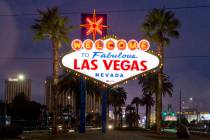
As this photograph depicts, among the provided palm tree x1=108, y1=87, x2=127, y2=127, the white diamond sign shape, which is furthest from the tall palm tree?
palm tree x1=108, y1=87, x2=127, y2=127

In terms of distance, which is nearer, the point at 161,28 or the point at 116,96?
the point at 161,28

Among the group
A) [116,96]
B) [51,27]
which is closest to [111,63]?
[51,27]

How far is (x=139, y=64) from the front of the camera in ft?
150

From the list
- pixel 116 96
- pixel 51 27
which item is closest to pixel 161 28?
pixel 51 27

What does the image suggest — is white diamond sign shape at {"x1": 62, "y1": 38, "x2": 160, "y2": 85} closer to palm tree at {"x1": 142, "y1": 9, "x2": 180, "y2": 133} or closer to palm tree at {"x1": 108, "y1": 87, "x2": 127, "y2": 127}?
palm tree at {"x1": 142, "y1": 9, "x2": 180, "y2": 133}

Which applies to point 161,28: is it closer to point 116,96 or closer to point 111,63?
point 111,63

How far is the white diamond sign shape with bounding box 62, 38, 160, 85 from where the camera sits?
45469 millimetres

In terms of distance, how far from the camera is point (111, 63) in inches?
1816

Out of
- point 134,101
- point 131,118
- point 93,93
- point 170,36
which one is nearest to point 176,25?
point 170,36

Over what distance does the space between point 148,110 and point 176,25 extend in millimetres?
72610

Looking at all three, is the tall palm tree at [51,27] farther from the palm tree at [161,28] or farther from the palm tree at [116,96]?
the palm tree at [116,96]

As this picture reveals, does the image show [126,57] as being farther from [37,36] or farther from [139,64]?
[37,36]

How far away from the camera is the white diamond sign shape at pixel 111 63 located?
149 feet

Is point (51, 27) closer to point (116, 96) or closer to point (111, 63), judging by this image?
point (111, 63)
